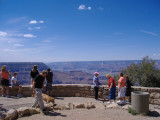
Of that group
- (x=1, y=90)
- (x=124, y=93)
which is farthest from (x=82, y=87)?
(x=1, y=90)

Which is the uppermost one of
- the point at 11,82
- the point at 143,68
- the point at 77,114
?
the point at 143,68

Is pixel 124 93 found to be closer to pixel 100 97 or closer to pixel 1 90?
pixel 100 97

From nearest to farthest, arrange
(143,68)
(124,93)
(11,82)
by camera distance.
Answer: (124,93) < (11,82) < (143,68)

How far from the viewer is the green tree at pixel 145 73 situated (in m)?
13.0

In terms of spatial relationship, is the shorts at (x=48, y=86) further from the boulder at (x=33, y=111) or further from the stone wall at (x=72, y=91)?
the boulder at (x=33, y=111)

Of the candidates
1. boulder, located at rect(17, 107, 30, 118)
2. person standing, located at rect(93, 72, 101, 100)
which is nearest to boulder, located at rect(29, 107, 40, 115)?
boulder, located at rect(17, 107, 30, 118)

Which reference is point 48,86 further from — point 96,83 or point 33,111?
point 33,111

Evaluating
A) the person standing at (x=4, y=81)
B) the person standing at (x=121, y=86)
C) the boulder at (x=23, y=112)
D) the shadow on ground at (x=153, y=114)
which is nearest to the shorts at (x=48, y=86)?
the person standing at (x=4, y=81)

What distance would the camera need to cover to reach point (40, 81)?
7.62 meters

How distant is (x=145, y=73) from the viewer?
1354 centimetres

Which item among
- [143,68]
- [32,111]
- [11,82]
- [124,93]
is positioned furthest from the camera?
[143,68]

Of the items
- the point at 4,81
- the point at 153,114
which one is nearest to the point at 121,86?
the point at 153,114

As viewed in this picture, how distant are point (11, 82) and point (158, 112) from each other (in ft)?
28.5

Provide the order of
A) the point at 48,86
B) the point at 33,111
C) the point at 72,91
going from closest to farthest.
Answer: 1. the point at 33,111
2. the point at 48,86
3. the point at 72,91
